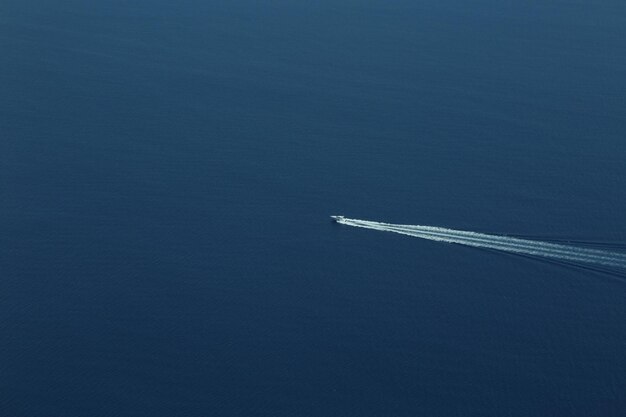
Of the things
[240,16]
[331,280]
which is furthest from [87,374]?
[240,16]

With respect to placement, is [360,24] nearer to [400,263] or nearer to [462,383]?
A: [400,263]

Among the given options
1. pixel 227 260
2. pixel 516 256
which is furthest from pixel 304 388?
pixel 516 256

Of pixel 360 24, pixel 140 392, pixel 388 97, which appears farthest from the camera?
pixel 360 24

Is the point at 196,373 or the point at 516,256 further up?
the point at 516,256

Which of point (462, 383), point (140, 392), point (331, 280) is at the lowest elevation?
point (140, 392)

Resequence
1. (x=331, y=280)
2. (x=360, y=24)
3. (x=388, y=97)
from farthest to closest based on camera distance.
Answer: (x=360, y=24) < (x=388, y=97) < (x=331, y=280)

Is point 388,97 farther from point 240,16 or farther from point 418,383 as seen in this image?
point 418,383

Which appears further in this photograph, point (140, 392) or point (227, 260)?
point (227, 260)
